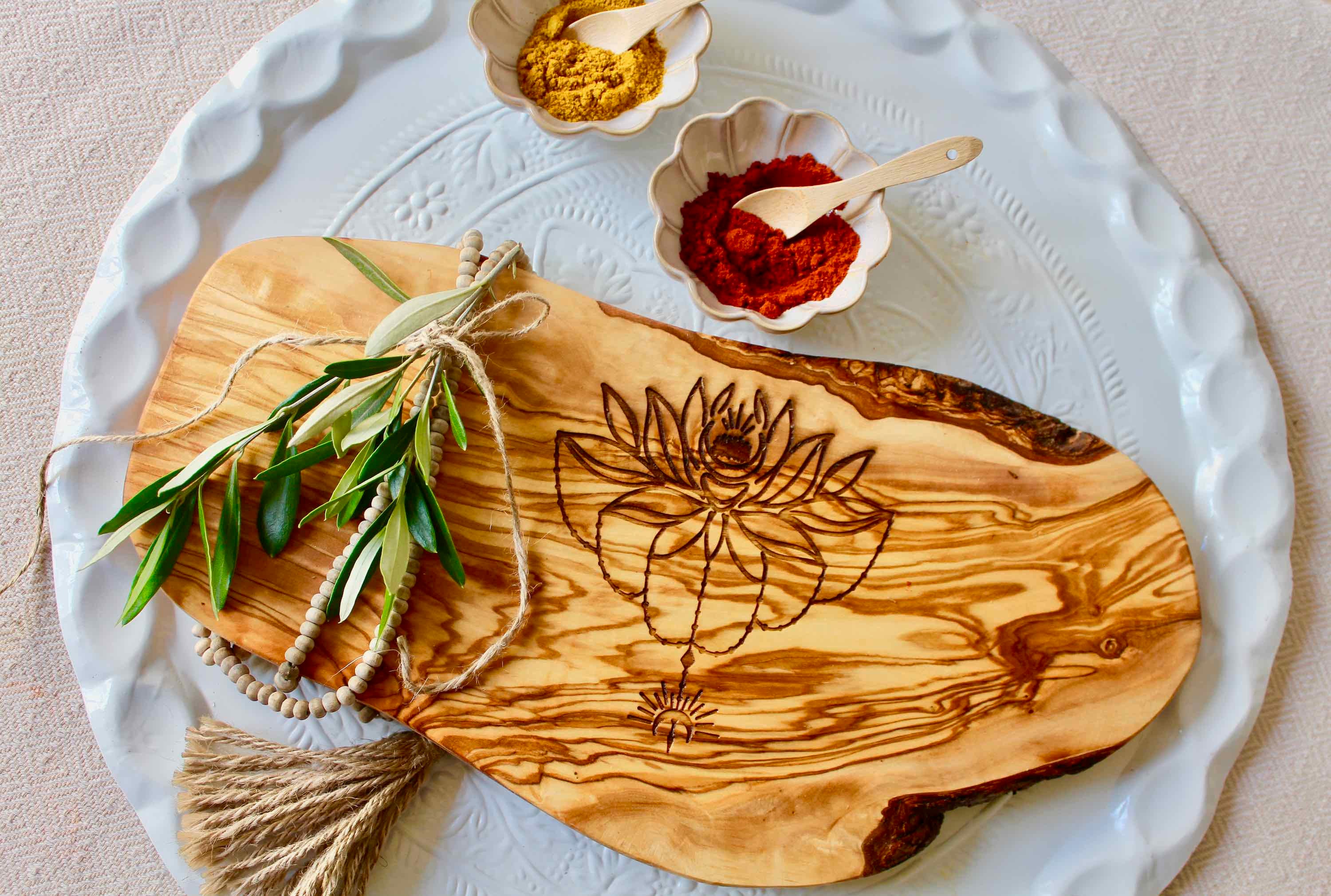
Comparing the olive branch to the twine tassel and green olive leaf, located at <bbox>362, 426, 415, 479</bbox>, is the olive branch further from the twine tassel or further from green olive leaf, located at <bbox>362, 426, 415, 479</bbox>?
the twine tassel

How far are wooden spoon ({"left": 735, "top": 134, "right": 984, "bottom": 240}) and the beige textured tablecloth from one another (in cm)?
32

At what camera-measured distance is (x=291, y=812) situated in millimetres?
877

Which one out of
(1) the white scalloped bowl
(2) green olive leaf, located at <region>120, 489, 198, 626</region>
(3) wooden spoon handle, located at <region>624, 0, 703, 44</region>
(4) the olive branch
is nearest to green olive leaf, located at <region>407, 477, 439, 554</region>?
(4) the olive branch

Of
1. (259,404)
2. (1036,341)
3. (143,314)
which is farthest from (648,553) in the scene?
(143,314)

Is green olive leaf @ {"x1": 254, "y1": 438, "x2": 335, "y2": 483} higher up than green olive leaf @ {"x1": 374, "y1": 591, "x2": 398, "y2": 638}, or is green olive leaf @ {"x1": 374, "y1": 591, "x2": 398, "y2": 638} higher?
green olive leaf @ {"x1": 254, "y1": 438, "x2": 335, "y2": 483}

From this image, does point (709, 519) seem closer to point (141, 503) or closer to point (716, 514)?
point (716, 514)

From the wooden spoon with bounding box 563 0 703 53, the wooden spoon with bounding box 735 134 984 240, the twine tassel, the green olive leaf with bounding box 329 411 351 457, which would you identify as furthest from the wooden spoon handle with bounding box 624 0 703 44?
the twine tassel

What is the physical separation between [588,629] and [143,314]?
2.22 ft

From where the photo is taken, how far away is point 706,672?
868mm

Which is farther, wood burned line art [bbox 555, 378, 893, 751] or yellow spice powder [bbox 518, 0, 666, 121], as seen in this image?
yellow spice powder [bbox 518, 0, 666, 121]

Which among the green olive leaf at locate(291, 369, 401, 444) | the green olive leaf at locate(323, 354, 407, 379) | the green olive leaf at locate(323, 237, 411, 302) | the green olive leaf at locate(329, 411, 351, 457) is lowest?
the green olive leaf at locate(329, 411, 351, 457)

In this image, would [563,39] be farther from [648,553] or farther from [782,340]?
[648,553]

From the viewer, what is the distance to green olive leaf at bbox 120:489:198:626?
84cm

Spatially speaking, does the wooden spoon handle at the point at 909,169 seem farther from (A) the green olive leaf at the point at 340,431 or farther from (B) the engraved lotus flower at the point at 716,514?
(A) the green olive leaf at the point at 340,431
